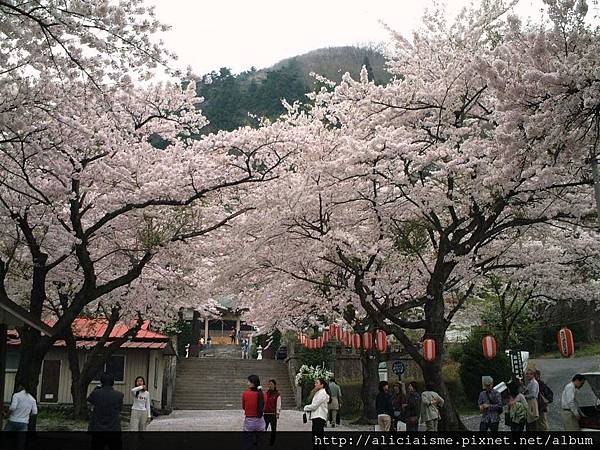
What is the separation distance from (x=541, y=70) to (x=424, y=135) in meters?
5.70

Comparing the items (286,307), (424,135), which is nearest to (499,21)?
(424,135)

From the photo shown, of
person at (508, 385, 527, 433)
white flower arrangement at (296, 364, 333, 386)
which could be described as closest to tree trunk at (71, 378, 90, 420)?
white flower arrangement at (296, 364, 333, 386)

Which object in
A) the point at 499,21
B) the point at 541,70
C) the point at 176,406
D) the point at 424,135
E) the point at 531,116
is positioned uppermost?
the point at 499,21

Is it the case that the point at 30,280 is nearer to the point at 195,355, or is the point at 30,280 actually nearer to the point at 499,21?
the point at 499,21

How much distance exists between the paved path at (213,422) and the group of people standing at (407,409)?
492cm

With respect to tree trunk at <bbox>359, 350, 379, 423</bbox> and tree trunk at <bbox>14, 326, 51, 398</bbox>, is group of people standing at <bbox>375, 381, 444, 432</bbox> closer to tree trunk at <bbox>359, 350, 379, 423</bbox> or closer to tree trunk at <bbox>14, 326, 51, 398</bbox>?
tree trunk at <bbox>359, 350, 379, 423</bbox>

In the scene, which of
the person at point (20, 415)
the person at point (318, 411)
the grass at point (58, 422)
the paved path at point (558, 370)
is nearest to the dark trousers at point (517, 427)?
the person at point (318, 411)

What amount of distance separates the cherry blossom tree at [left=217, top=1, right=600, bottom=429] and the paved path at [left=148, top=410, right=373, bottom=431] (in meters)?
4.43

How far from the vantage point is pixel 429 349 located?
12.9 metres

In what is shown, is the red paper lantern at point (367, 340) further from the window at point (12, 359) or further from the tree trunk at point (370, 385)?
the window at point (12, 359)

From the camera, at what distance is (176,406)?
25.5 metres

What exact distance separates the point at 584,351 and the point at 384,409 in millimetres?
18168

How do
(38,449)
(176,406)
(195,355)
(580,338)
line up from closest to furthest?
(38,449)
(176,406)
(580,338)
(195,355)

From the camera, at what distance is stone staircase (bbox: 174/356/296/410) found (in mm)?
25984
